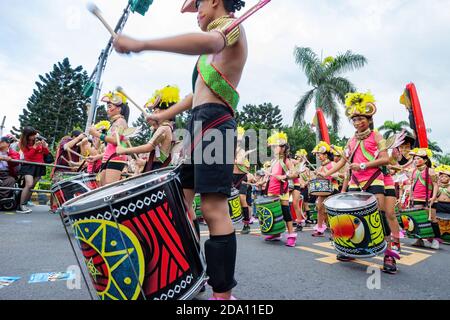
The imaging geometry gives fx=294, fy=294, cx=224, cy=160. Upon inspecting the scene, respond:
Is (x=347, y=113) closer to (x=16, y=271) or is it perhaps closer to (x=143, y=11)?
(x=143, y=11)

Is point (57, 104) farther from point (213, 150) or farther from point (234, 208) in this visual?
point (213, 150)

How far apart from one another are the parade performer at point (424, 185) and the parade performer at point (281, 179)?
248cm

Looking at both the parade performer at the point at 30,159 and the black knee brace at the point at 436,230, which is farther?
the parade performer at the point at 30,159

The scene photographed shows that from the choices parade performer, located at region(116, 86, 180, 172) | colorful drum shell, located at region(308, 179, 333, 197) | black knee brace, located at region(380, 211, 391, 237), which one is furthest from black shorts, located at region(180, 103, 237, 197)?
colorful drum shell, located at region(308, 179, 333, 197)

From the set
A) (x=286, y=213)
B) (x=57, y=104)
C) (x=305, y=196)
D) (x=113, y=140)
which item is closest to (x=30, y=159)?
(x=113, y=140)

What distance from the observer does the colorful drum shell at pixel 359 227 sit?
299 cm

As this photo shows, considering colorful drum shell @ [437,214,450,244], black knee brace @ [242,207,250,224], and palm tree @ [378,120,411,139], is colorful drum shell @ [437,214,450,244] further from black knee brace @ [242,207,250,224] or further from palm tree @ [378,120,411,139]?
palm tree @ [378,120,411,139]

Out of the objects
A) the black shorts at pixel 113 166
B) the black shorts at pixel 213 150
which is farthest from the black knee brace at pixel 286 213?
the black shorts at pixel 213 150

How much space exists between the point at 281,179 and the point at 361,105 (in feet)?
6.70

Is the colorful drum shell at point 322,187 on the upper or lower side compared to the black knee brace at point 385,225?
upper

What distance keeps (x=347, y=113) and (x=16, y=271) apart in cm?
381

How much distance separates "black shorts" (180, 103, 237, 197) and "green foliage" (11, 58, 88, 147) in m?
46.5

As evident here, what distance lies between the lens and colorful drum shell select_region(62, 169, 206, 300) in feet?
4.55

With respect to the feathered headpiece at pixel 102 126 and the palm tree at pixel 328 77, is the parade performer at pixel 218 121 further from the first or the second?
the palm tree at pixel 328 77
